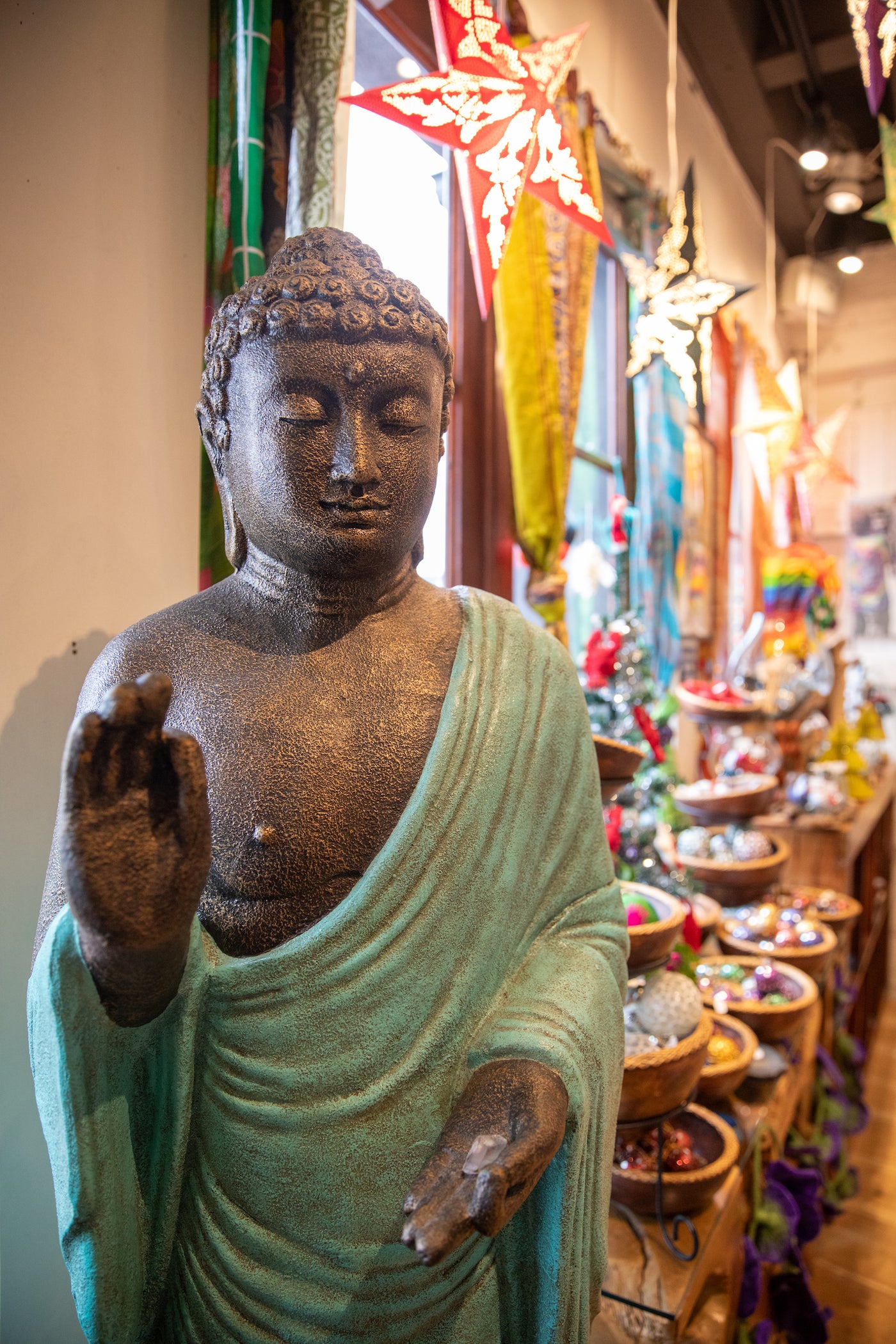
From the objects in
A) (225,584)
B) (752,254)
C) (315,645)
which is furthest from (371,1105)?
(752,254)

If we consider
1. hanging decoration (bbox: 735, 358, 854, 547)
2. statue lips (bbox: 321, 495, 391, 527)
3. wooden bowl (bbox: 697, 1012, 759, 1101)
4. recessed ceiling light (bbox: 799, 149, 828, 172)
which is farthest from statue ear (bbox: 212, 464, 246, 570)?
recessed ceiling light (bbox: 799, 149, 828, 172)

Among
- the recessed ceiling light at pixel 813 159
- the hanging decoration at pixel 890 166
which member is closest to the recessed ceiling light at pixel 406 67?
the hanging decoration at pixel 890 166

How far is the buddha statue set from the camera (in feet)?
2.33

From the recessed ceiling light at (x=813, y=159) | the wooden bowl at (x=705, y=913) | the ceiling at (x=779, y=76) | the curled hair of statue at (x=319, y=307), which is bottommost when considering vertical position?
the wooden bowl at (x=705, y=913)

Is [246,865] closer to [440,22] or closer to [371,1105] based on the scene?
[371,1105]

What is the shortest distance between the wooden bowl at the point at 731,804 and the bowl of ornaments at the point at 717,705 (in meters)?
0.24

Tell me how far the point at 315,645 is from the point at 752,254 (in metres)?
5.34

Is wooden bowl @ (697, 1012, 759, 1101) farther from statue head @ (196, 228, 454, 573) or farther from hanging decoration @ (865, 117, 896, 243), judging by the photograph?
hanging decoration @ (865, 117, 896, 243)

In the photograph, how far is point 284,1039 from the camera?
734 millimetres

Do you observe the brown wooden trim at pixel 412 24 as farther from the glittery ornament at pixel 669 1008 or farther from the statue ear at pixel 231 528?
the glittery ornament at pixel 669 1008

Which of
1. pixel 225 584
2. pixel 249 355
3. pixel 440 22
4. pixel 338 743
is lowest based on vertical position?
pixel 338 743

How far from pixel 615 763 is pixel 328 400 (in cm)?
67

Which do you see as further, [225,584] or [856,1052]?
[856,1052]

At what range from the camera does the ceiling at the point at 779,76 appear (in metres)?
3.47
